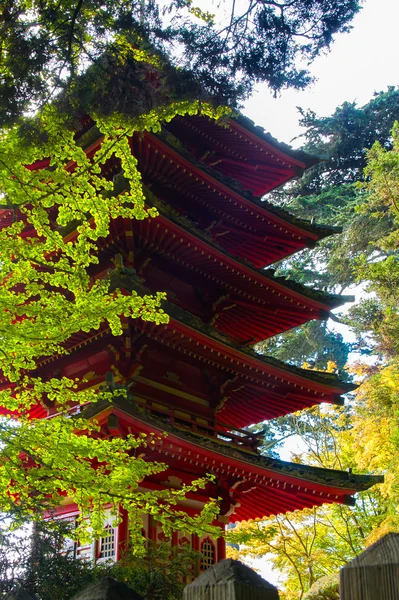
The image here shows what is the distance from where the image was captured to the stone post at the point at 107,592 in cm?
146

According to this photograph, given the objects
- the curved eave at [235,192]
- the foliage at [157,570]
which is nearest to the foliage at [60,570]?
the foliage at [157,570]

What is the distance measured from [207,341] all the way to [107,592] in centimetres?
763

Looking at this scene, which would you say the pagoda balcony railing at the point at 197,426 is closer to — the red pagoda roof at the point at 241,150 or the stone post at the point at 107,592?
the red pagoda roof at the point at 241,150

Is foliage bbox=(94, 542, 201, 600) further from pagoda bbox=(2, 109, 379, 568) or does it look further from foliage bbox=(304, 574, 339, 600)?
foliage bbox=(304, 574, 339, 600)

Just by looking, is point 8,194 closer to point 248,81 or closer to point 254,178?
point 248,81

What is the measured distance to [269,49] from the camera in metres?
4.53

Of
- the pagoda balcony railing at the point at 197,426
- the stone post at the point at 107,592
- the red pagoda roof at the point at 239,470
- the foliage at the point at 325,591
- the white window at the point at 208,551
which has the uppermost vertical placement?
the pagoda balcony railing at the point at 197,426

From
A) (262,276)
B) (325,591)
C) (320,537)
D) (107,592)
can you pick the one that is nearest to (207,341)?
(262,276)

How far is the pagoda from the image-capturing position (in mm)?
8742

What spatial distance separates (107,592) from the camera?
1465 millimetres

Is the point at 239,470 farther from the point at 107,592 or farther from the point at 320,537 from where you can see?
the point at 320,537

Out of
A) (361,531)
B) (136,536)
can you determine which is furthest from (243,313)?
(361,531)

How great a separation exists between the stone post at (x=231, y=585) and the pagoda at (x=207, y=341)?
586 cm

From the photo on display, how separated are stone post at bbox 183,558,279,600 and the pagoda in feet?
19.2
